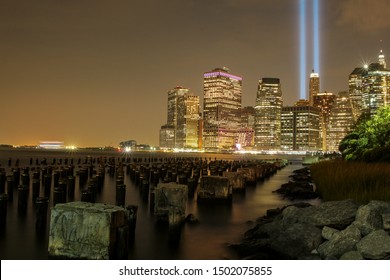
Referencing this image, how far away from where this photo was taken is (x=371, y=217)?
8.54 m

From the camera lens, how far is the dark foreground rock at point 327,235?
7.66m

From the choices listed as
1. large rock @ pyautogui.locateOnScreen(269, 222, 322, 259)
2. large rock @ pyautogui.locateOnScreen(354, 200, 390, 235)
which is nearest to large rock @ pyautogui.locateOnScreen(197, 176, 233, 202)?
large rock @ pyautogui.locateOnScreen(269, 222, 322, 259)

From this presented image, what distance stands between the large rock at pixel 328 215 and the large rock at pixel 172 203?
3.31 meters

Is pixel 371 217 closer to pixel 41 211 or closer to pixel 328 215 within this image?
pixel 328 215

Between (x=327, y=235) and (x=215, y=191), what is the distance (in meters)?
9.63

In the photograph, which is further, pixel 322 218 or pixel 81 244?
pixel 322 218

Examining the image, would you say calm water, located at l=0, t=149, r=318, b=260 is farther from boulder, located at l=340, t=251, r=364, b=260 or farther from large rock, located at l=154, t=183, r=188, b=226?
boulder, located at l=340, t=251, r=364, b=260

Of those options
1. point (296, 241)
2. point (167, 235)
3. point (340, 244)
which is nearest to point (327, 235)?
point (340, 244)

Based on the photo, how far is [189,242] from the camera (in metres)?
10.7

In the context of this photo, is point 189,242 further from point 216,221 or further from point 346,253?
point 346,253

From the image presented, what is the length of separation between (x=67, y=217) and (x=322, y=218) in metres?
6.13

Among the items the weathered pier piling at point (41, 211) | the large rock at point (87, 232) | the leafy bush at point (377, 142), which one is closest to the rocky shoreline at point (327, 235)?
the large rock at point (87, 232)

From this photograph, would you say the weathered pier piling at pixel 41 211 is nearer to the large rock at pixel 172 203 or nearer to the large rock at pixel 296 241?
the large rock at pixel 172 203
